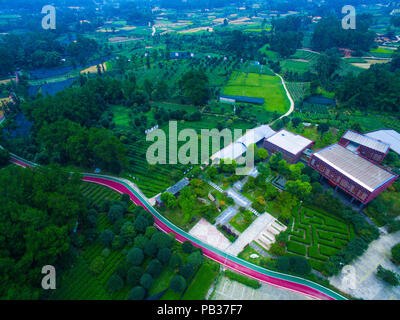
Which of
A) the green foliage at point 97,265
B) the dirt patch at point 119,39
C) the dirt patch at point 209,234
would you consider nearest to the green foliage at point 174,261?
the dirt patch at point 209,234

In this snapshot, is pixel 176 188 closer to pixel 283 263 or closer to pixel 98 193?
pixel 98 193

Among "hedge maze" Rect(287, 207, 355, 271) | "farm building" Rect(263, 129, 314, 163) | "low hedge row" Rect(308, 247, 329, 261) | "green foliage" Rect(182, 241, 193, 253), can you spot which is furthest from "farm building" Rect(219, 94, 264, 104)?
"green foliage" Rect(182, 241, 193, 253)

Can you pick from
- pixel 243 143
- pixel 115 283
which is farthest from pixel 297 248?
pixel 115 283

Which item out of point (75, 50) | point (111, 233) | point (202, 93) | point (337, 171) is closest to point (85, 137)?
point (111, 233)

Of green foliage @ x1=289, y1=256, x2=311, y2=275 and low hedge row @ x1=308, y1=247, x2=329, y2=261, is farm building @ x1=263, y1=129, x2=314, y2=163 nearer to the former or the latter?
low hedge row @ x1=308, y1=247, x2=329, y2=261

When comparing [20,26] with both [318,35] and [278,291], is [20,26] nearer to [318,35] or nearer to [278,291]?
[318,35]
